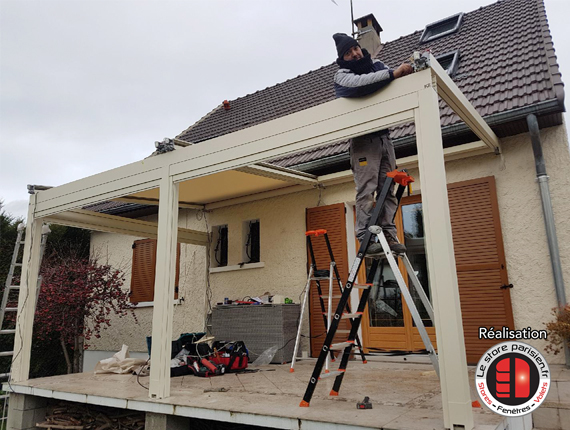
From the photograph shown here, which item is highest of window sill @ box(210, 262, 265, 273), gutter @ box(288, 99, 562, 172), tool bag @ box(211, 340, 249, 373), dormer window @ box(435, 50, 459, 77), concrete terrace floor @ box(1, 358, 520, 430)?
dormer window @ box(435, 50, 459, 77)

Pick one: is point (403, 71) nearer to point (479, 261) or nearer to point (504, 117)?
point (504, 117)

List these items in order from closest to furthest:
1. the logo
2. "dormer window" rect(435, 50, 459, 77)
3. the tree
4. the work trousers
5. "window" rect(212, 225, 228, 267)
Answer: the logo, the work trousers, "dormer window" rect(435, 50, 459, 77), "window" rect(212, 225, 228, 267), the tree

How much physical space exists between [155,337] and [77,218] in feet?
9.29

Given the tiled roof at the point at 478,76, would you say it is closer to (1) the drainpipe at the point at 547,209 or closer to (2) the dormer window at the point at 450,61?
(2) the dormer window at the point at 450,61

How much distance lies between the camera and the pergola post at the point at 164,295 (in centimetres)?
391

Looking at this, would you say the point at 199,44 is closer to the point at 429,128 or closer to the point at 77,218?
the point at 77,218

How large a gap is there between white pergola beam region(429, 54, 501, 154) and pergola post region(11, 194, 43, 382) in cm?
530

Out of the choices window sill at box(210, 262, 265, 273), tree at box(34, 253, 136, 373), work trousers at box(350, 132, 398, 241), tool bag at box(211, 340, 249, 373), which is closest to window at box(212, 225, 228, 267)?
window sill at box(210, 262, 265, 273)

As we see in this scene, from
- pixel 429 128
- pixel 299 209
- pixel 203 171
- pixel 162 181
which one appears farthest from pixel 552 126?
pixel 162 181

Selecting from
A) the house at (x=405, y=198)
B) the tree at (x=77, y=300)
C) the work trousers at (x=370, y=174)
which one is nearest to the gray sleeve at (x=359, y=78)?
the house at (x=405, y=198)

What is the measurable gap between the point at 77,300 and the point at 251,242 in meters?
3.86

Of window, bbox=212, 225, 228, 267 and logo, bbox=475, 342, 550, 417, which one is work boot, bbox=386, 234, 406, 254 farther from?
window, bbox=212, 225, 228, 267

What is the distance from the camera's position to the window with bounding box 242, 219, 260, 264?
752 cm

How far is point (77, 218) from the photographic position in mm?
6016
